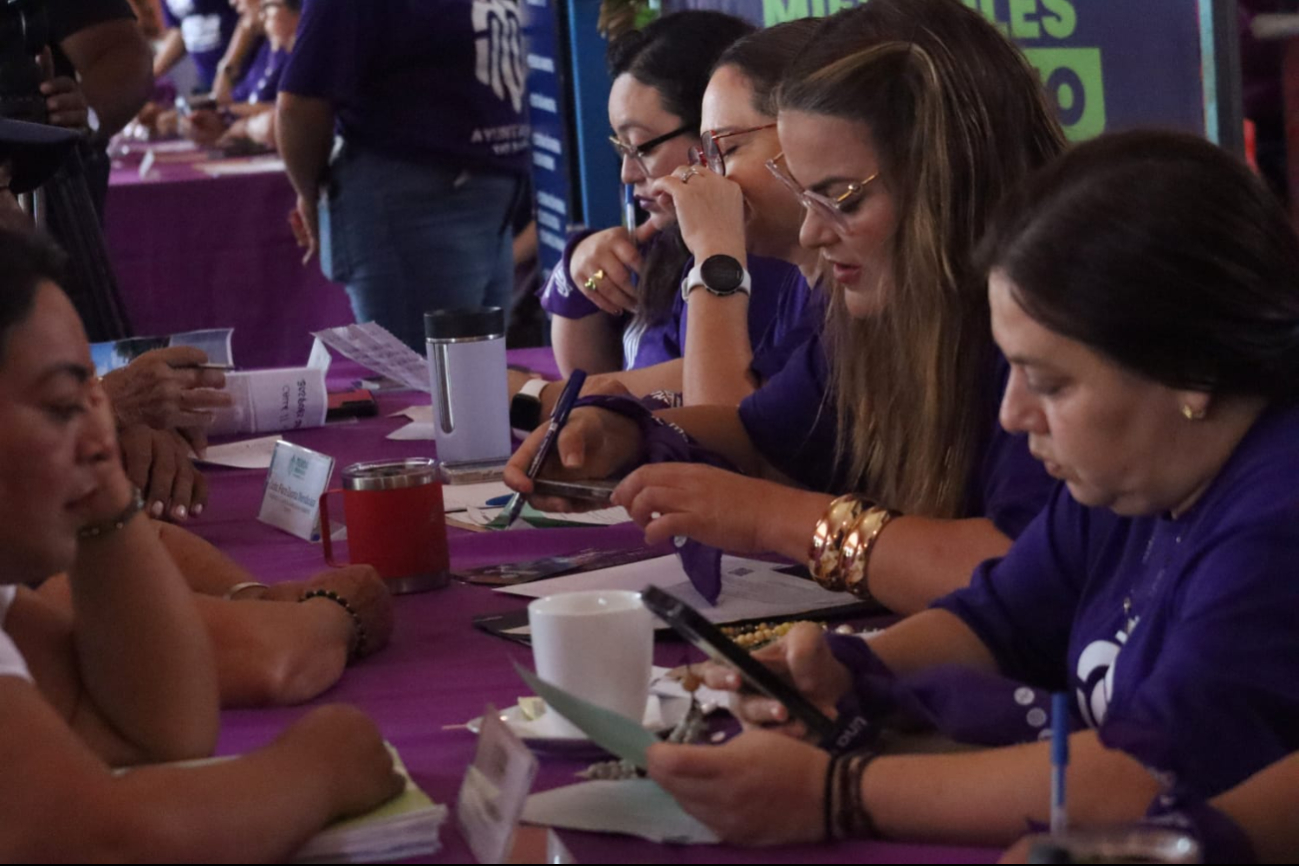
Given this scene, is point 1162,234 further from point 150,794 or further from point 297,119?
point 297,119

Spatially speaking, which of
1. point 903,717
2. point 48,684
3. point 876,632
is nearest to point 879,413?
point 876,632

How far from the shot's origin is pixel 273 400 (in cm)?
262

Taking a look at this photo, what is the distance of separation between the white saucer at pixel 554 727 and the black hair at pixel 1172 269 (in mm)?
377

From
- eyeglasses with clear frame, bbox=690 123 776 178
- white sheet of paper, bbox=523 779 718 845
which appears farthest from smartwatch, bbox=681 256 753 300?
white sheet of paper, bbox=523 779 718 845

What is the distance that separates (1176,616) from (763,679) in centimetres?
27

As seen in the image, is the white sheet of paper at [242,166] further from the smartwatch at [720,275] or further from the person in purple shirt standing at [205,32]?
the smartwatch at [720,275]

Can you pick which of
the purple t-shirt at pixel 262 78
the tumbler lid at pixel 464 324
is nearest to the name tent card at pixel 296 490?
the tumbler lid at pixel 464 324

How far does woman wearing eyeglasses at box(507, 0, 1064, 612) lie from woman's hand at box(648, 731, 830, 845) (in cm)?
49

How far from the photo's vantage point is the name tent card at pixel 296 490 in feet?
6.10

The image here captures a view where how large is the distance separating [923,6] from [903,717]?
2.68 feet

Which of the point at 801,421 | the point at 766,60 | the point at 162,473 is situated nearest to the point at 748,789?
the point at 801,421

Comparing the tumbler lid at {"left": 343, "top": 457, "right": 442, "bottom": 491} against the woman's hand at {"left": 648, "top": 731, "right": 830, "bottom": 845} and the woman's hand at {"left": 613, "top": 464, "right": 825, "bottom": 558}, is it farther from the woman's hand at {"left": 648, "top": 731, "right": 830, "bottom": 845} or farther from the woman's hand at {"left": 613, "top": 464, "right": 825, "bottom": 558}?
the woman's hand at {"left": 648, "top": 731, "right": 830, "bottom": 845}

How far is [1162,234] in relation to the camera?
3.37 ft

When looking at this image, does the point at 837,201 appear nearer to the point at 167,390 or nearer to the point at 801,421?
the point at 801,421
